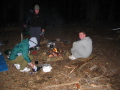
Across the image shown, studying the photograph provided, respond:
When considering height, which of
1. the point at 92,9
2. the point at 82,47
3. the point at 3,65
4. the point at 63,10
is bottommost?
the point at 3,65

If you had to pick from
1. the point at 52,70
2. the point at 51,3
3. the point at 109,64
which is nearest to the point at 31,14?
the point at 52,70

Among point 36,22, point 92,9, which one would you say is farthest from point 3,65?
point 92,9

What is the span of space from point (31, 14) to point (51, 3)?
28776 mm

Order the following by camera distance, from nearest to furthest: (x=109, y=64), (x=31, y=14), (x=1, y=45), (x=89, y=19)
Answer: (x=109, y=64) < (x=31, y=14) < (x=1, y=45) < (x=89, y=19)

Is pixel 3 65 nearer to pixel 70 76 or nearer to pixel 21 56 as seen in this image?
pixel 21 56

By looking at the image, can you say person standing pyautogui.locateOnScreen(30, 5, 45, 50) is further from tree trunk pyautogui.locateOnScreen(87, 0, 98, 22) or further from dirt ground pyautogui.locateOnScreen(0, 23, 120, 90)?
tree trunk pyautogui.locateOnScreen(87, 0, 98, 22)

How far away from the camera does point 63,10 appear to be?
35.6 metres

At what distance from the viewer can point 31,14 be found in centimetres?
687

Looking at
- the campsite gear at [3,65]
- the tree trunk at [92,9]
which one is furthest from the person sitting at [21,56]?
the tree trunk at [92,9]

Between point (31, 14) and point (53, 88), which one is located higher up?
point (31, 14)

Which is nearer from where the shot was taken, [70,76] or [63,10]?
[70,76]

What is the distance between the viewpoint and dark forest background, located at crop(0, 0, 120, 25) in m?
20.9

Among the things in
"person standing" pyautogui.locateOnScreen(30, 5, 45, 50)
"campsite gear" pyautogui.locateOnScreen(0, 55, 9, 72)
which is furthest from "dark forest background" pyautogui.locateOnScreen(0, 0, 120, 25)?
"campsite gear" pyautogui.locateOnScreen(0, 55, 9, 72)

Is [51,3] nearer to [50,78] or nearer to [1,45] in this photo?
[1,45]
